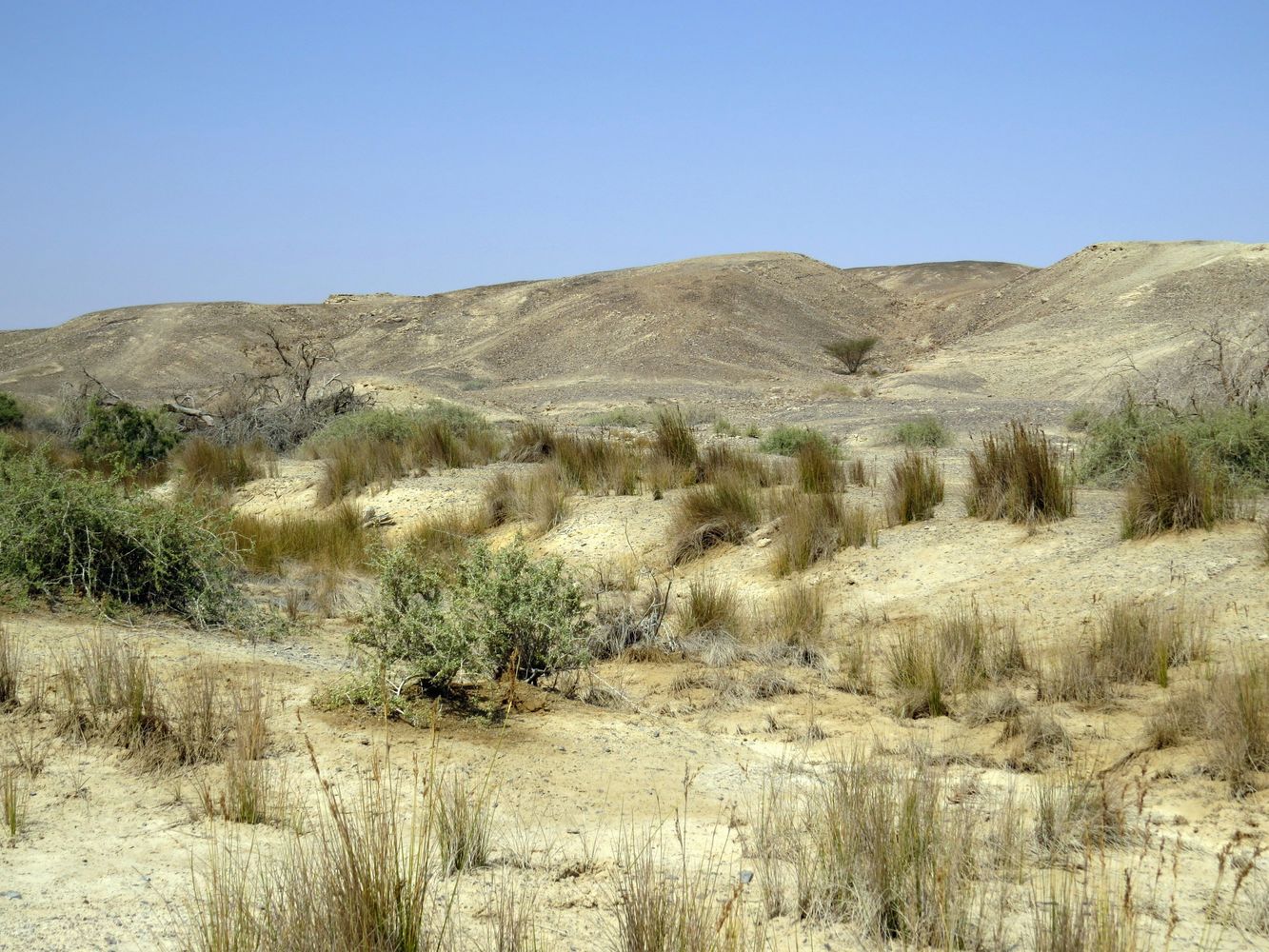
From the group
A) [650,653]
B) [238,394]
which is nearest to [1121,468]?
[650,653]

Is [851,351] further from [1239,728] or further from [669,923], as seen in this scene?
[669,923]

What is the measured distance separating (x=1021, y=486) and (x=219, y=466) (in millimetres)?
11144

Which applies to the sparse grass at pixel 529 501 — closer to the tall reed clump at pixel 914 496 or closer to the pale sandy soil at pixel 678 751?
the pale sandy soil at pixel 678 751

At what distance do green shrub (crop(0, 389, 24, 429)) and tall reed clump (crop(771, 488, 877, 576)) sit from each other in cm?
1749

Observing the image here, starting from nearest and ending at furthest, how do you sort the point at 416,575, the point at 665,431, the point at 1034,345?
the point at 416,575 → the point at 665,431 → the point at 1034,345

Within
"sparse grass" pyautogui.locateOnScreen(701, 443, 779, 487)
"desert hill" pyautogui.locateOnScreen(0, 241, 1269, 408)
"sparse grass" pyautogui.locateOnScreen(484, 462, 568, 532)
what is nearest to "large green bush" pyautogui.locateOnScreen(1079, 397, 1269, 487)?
"sparse grass" pyautogui.locateOnScreen(701, 443, 779, 487)

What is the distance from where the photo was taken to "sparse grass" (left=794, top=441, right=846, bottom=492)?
12.0 meters

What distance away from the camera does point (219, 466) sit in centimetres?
1664

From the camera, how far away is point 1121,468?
11617 millimetres

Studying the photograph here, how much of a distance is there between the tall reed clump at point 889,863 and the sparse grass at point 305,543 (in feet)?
23.5

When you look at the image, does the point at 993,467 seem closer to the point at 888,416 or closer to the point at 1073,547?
the point at 1073,547

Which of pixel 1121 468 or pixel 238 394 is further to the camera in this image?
pixel 238 394

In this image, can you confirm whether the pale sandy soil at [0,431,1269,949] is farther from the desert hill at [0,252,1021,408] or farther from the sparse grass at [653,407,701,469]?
the desert hill at [0,252,1021,408]

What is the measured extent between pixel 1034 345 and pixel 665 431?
2750cm
